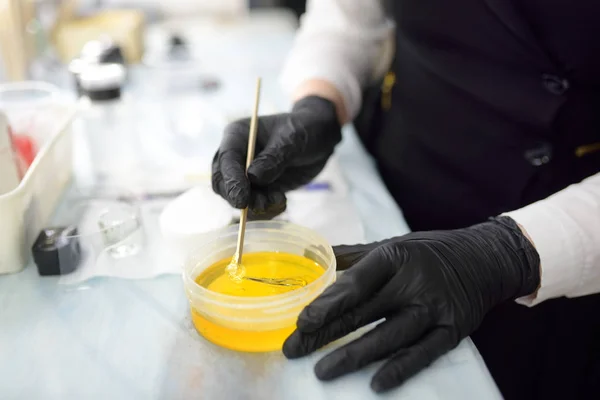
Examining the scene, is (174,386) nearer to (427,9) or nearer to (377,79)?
(427,9)

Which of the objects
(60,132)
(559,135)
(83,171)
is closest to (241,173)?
(60,132)

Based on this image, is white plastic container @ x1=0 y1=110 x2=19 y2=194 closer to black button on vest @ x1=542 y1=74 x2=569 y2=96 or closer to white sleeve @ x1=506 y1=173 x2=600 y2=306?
white sleeve @ x1=506 y1=173 x2=600 y2=306

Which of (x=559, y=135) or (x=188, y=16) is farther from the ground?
(x=559, y=135)

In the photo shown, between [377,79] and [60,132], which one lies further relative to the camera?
[377,79]

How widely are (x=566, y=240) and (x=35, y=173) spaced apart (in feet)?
2.62

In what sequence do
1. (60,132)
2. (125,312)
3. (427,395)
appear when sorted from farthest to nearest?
(60,132), (125,312), (427,395)

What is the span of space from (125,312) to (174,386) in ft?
0.54

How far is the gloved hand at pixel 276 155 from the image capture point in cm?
88

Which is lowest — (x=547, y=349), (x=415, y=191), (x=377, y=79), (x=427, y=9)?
(x=547, y=349)

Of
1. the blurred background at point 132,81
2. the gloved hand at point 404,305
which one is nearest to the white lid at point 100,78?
the blurred background at point 132,81

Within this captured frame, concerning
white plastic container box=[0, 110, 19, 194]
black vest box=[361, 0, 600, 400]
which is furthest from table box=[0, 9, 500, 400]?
black vest box=[361, 0, 600, 400]

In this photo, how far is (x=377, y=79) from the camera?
1.55 meters

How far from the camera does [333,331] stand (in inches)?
27.1


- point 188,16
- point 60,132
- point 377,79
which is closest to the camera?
point 60,132
